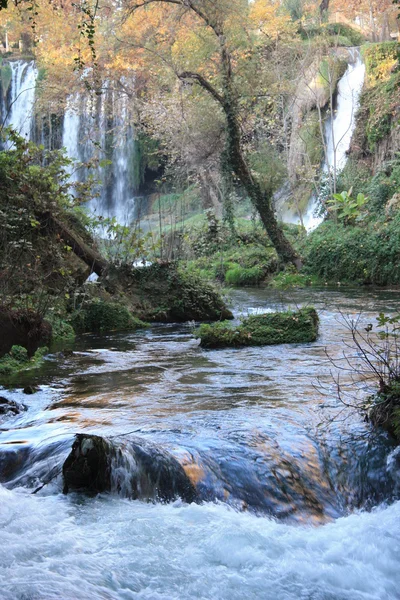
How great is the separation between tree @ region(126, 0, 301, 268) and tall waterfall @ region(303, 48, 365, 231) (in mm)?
6810

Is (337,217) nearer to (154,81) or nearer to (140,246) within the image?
(154,81)

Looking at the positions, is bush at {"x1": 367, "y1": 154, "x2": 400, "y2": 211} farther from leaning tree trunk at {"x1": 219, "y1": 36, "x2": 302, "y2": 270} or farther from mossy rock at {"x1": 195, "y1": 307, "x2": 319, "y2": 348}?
mossy rock at {"x1": 195, "y1": 307, "x2": 319, "y2": 348}

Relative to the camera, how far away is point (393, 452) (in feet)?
16.8

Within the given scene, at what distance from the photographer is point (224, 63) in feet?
63.3

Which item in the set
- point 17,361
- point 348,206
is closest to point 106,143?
point 348,206

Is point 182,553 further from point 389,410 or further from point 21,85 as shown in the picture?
point 21,85

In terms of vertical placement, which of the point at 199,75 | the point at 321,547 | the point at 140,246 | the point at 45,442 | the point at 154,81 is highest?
the point at 154,81

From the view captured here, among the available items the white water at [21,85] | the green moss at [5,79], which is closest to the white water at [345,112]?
the white water at [21,85]

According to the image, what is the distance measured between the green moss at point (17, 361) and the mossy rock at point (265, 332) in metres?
2.67

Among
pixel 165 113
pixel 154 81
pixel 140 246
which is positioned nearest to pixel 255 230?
pixel 165 113

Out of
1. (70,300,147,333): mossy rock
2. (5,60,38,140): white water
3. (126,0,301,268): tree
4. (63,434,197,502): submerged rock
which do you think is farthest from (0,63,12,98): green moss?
(63,434,197,502): submerged rock

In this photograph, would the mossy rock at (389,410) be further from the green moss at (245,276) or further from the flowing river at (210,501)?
the green moss at (245,276)

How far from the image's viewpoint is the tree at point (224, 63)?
1873cm

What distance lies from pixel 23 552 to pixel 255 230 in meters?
22.3
